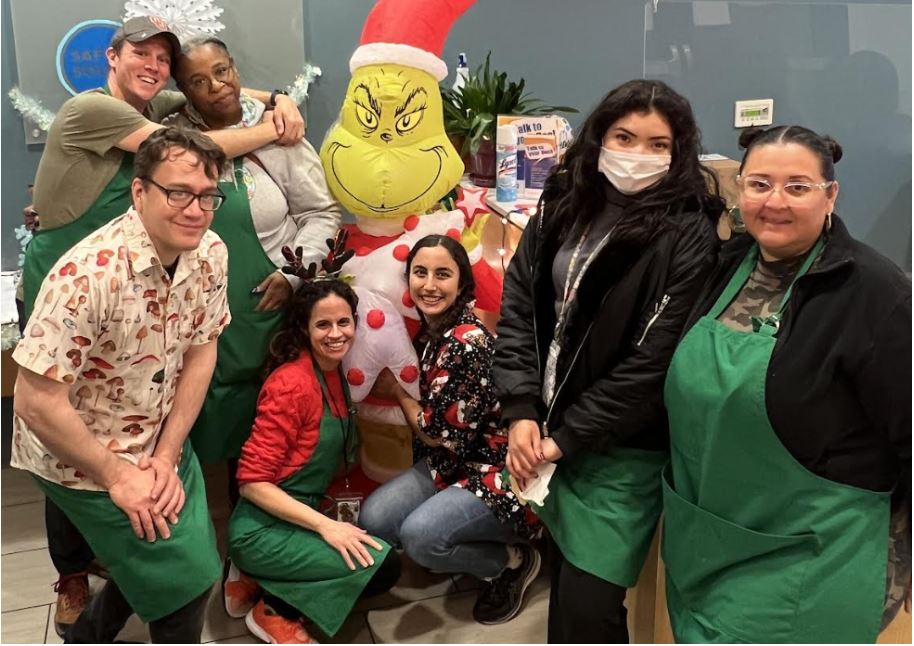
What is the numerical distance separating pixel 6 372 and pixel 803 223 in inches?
88.3

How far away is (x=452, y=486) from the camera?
2.12 metres

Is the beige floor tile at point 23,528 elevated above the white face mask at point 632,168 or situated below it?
below

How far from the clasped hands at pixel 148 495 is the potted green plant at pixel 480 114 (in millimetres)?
1386

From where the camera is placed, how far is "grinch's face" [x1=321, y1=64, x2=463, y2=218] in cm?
217

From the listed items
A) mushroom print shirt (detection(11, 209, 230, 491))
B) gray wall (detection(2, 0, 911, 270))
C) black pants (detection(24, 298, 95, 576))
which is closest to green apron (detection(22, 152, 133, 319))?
mushroom print shirt (detection(11, 209, 230, 491))

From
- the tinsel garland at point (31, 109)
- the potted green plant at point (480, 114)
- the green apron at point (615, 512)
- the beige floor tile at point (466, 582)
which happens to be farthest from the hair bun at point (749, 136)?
the tinsel garland at point (31, 109)

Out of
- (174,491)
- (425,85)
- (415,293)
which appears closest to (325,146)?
(425,85)

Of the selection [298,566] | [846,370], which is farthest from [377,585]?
[846,370]

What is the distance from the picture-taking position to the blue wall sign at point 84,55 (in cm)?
252

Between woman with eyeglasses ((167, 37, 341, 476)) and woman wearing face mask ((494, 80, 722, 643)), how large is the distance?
2.37 ft

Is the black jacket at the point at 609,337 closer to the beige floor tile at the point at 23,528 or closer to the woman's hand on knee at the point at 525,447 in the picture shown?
the woman's hand on knee at the point at 525,447

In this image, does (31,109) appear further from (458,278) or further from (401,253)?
(458,278)

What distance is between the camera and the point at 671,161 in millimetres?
1507

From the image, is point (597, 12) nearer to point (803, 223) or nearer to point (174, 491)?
point (803, 223)
